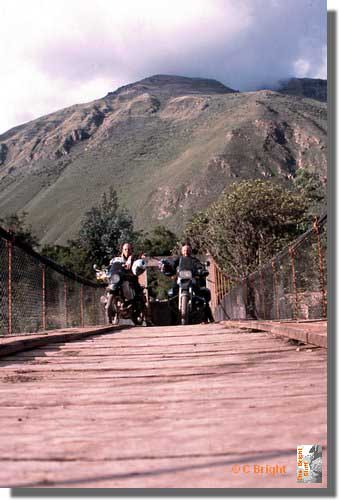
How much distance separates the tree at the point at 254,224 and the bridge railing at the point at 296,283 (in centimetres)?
1101

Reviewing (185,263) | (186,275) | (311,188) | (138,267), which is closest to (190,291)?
(186,275)

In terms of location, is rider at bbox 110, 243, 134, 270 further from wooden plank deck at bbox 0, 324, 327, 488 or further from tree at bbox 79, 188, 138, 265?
tree at bbox 79, 188, 138, 265

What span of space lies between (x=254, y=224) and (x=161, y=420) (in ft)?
68.3

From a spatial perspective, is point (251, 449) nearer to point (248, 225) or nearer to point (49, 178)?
point (248, 225)

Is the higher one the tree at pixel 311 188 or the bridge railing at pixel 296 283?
the tree at pixel 311 188

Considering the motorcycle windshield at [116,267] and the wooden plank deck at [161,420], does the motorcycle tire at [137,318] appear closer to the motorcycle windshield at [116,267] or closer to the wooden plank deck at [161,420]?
the motorcycle windshield at [116,267]

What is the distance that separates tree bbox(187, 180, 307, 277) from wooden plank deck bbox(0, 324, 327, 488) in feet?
61.2

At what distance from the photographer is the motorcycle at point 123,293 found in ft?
26.6

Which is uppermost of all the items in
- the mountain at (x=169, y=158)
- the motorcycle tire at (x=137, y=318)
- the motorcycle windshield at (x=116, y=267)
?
the mountain at (x=169, y=158)

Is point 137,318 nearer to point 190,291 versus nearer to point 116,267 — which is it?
point 190,291

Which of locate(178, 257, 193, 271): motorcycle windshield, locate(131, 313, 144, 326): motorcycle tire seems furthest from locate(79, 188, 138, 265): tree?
locate(178, 257, 193, 271): motorcycle windshield

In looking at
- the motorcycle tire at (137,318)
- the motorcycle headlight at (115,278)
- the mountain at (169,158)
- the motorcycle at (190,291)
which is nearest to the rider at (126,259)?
the motorcycle headlight at (115,278)

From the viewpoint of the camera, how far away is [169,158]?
65.4 m

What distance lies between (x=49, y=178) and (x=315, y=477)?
71.4 metres
